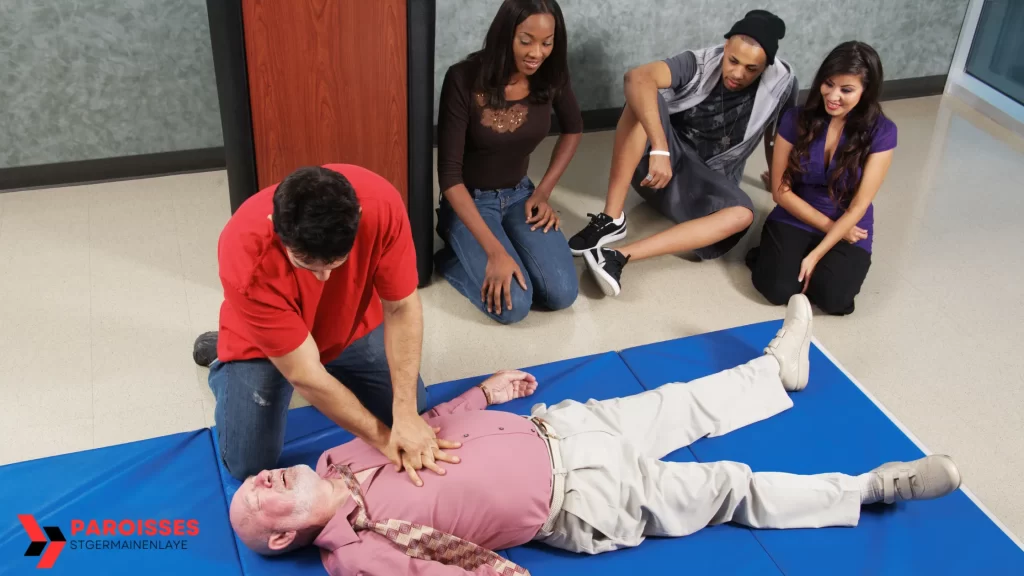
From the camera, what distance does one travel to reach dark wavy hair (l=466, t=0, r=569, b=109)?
2.53 metres

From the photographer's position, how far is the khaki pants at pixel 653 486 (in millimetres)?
1962

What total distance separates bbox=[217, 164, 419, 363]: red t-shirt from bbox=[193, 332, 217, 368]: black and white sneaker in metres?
0.51

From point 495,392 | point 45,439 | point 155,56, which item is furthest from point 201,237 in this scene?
point 495,392

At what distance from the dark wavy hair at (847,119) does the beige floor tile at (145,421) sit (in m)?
1.96

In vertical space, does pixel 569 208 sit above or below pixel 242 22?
below

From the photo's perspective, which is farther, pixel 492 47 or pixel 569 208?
pixel 569 208

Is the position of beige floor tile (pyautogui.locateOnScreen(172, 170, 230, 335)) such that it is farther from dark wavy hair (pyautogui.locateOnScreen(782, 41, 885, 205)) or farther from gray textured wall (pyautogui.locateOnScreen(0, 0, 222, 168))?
dark wavy hair (pyautogui.locateOnScreen(782, 41, 885, 205))

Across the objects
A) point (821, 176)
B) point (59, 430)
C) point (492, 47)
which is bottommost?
point (59, 430)

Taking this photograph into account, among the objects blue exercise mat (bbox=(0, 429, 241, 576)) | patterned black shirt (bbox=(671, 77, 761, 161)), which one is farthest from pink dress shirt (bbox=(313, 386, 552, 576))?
patterned black shirt (bbox=(671, 77, 761, 161))

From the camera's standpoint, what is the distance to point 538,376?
245 centimetres

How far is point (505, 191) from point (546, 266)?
0.99 feet

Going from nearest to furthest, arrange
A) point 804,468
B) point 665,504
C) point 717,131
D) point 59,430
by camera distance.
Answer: point 665,504
point 804,468
point 59,430
point 717,131

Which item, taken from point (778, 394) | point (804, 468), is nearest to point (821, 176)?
point (778, 394)

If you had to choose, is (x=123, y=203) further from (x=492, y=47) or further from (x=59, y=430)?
(x=492, y=47)
